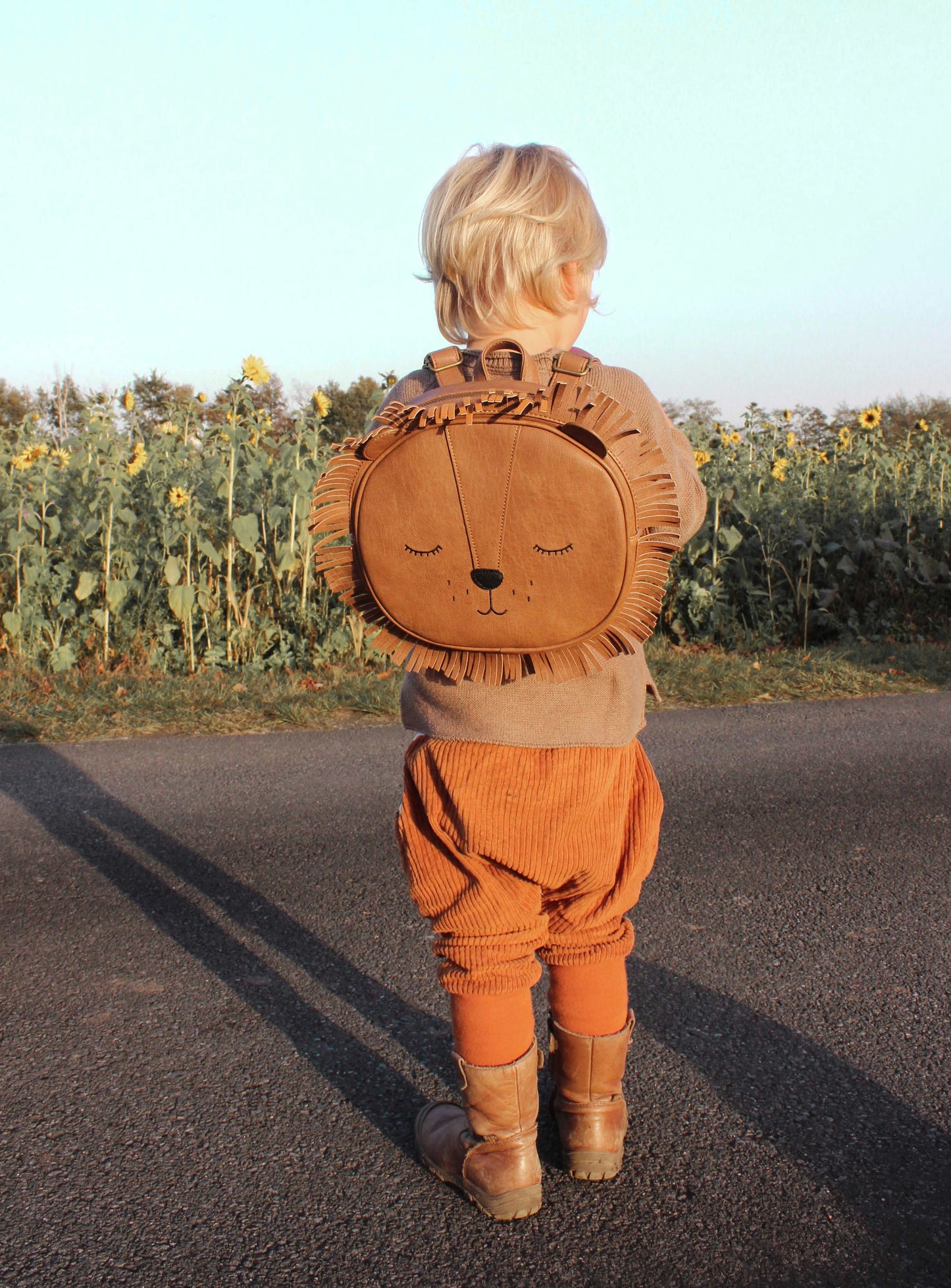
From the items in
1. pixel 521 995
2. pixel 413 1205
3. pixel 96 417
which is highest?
pixel 96 417

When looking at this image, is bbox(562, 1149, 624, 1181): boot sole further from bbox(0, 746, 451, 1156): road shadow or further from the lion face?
the lion face

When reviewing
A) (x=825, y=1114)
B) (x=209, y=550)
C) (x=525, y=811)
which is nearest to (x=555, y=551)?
(x=525, y=811)

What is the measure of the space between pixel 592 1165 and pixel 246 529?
188 inches

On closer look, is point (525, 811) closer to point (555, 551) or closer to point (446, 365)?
point (555, 551)

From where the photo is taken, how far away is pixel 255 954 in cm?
269

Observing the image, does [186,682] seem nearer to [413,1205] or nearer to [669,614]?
[669,614]

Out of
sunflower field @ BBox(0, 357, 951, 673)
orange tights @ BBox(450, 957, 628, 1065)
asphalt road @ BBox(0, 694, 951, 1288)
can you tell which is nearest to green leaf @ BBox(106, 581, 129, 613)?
sunflower field @ BBox(0, 357, 951, 673)

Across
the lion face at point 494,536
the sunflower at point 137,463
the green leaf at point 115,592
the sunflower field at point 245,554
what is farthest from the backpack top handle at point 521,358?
the sunflower at point 137,463

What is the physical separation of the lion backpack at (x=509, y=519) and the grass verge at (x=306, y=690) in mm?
3555

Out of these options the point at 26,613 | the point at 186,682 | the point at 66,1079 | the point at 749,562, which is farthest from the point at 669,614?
the point at 66,1079

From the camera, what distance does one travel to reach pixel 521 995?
1.73 m

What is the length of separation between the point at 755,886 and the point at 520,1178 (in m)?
1.54

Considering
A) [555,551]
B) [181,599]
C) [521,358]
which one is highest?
[521,358]

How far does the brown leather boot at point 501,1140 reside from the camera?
170cm
